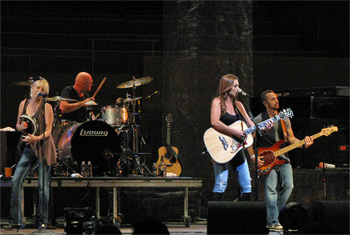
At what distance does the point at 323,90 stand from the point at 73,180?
3888 mm

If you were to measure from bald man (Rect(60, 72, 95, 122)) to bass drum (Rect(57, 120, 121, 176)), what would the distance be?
0.98 feet

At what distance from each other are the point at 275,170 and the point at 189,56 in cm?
260

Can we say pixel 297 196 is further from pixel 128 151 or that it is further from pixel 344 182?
pixel 128 151

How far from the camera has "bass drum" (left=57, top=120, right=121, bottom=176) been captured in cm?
835

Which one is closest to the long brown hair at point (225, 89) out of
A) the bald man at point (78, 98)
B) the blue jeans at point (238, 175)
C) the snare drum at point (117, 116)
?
the blue jeans at point (238, 175)

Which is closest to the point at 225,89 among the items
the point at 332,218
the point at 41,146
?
the point at 41,146

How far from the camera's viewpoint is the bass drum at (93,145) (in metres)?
8.35

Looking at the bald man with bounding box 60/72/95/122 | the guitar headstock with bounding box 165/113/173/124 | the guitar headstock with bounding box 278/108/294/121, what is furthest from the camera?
the guitar headstock with bounding box 165/113/173/124

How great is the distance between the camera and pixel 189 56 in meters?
9.38

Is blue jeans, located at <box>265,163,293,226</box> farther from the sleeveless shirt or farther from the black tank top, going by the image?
the sleeveless shirt

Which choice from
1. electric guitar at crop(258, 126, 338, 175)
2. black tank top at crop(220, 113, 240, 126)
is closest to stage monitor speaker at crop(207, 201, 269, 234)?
black tank top at crop(220, 113, 240, 126)

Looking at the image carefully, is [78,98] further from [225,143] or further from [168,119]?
[225,143]

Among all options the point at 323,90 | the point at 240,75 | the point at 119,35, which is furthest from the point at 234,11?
the point at 119,35

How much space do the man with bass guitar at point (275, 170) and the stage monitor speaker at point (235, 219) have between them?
2.20 metres
